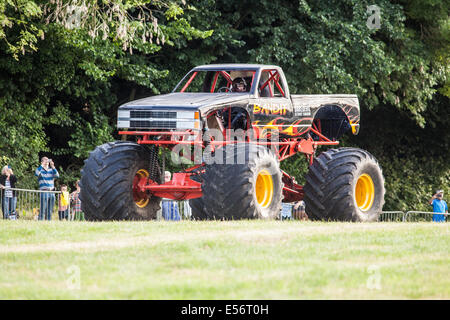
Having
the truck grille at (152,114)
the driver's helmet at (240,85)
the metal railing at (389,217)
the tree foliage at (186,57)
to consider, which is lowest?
the metal railing at (389,217)

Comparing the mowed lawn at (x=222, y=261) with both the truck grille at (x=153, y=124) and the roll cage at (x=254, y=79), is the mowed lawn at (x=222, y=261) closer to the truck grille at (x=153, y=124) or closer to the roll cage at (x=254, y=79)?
the truck grille at (x=153, y=124)

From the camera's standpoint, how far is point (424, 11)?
98.1 feet

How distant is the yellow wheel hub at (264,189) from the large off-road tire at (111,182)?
1.98 meters

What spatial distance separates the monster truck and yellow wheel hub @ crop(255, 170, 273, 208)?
0.02 m

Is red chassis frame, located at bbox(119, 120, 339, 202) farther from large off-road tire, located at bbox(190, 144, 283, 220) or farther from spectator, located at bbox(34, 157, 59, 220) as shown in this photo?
spectator, located at bbox(34, 157, 59, 220)

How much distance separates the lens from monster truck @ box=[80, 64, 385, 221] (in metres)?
14.4

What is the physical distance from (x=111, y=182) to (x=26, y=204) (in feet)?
29.9

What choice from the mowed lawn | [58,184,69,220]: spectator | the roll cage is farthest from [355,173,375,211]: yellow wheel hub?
[58,184,69,220]: spectator

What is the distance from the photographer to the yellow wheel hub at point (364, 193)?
667 inches

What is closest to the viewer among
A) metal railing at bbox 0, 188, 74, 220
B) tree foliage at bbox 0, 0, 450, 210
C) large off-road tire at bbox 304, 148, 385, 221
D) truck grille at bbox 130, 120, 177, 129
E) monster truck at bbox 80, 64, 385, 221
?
monster truck at bbox 80, 64, 385, 221

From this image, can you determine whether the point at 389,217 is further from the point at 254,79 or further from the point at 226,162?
the point at 226,162

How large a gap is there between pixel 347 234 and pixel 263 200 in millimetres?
2791

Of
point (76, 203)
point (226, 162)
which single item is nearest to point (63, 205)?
point (76, 203)

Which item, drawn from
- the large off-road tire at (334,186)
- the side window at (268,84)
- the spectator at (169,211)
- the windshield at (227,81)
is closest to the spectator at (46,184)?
the spectator at (169,211)
